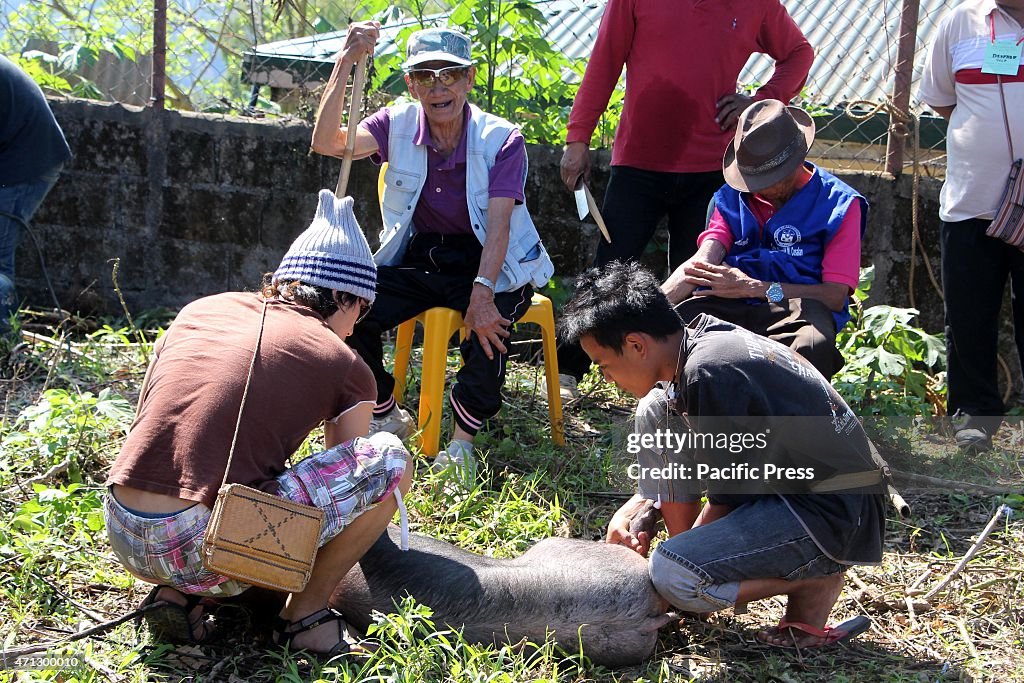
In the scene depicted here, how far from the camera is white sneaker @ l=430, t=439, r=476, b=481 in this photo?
3.86 meters

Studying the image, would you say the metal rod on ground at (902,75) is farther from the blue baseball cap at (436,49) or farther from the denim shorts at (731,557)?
the denim shorts at (731,557)

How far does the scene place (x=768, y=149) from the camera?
4.01 metres

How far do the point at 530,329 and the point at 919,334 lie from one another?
1.98 meters

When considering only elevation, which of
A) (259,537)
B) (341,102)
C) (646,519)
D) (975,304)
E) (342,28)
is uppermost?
(342,28)

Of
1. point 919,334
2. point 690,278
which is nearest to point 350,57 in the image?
point 690,278

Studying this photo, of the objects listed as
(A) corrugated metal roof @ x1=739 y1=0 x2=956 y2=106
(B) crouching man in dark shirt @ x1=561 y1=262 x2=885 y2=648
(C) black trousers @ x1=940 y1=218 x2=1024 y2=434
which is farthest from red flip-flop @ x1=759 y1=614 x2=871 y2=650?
(A) corrugated metal roof @ x1=739 y1=0 x2=956 y2=106

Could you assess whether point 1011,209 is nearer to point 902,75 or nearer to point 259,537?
point 902,75

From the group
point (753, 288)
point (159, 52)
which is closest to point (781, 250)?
point (753, 288)

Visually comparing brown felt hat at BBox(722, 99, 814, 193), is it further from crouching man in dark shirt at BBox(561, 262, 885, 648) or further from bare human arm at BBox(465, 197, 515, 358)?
crouching man in dark shirt at BBox(561, 262, 885, 648)

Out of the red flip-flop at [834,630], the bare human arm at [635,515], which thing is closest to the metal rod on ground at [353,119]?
the bare human arm at [635,515]

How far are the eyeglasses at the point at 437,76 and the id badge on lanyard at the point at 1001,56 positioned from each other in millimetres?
2208

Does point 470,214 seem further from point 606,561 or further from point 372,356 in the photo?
point 606,561

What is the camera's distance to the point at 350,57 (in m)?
4.11

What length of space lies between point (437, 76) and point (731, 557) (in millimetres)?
2224
